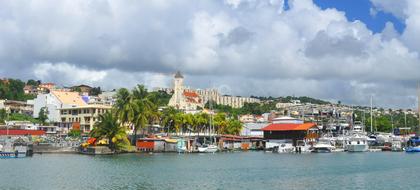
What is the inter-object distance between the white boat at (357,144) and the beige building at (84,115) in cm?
6382

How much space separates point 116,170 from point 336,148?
6491cm

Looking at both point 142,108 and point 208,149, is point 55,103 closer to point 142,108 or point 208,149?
point 142,108

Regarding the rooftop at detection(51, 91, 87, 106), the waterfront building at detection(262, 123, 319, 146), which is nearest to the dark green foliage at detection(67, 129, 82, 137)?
the rooftop at detection(51, 91, 87, 106)

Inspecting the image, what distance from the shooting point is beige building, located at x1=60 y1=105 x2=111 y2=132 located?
148125mm

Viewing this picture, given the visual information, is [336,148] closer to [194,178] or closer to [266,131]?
[266,131]

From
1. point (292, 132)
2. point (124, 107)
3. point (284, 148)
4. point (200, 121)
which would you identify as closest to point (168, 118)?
point (200, 121)

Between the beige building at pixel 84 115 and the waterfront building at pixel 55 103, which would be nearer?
the beige building at pixel 84 115

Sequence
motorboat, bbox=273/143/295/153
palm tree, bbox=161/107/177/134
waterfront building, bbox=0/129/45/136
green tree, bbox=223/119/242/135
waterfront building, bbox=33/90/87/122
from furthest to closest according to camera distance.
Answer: waterfront building, bbox=33/90/87/122 < green tree, bbox=223/119/242/135 < palm tree, bbox=161/107/177/134 < waterfront building, bbox=0/129/45/136 < motorboat, bbox=273/143/295/153

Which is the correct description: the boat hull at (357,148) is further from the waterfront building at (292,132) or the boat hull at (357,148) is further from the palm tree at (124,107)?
the palm tree at (124,107)

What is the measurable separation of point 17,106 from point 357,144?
348 ft

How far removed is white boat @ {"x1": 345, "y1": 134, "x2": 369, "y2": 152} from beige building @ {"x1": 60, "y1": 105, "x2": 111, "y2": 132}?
63.8 m

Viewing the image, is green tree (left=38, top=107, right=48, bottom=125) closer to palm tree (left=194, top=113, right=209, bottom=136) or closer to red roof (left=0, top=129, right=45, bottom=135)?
red roof (left=0, top=129, right=45, bottom=135)

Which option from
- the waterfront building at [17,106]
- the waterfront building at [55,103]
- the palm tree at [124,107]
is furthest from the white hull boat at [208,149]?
the waterfront building at [17,106]

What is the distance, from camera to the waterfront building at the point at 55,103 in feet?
519
